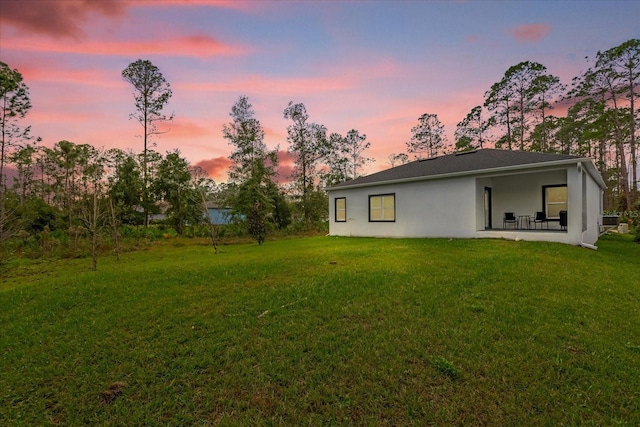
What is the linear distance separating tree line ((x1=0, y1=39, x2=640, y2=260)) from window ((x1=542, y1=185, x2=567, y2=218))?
13.8 metres

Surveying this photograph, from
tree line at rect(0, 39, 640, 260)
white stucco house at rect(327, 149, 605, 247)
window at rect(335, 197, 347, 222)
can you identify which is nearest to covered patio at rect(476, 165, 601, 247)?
white stucco house at rect(327, 149, 605, 247)

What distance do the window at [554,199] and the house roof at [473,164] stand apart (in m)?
1.13

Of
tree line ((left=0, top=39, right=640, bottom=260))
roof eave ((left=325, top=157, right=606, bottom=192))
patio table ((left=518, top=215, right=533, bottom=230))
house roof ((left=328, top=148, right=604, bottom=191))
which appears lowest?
patio table ((left=518, top=215, right=533, bottom=230))

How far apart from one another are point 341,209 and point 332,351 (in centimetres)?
1255

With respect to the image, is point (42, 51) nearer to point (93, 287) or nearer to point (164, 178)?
point (93, 287)

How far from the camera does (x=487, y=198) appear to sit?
41.4 ft

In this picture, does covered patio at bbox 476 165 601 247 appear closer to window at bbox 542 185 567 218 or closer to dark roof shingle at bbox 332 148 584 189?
window at bbox 542 185 567 218

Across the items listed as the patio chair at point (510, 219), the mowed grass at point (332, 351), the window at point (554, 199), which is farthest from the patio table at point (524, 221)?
the mowed grass at point (332, 351)

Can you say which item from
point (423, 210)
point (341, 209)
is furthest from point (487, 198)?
point (341, 209)

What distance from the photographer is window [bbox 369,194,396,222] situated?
13.6 meters

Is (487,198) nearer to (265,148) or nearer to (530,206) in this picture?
(530,206)

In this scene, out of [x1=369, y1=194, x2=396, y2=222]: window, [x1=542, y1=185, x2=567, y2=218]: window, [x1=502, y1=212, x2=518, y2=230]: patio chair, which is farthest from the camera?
[x1=369, y1=194, x2=396, y2=222]: window

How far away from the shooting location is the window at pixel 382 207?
13.6 metres

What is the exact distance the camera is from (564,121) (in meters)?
29.0
